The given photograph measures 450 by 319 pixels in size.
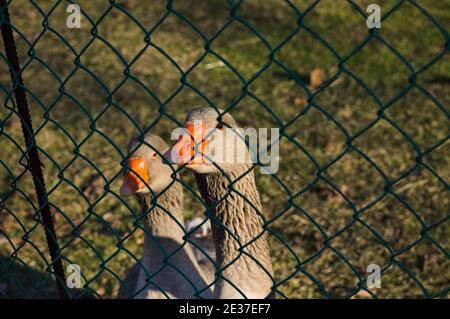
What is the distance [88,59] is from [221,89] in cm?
155

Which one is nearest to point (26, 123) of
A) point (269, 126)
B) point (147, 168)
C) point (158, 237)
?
point (147, 168)

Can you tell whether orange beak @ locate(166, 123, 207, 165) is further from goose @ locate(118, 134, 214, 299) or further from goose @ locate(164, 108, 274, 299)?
goose @ locate(118, 134, 214, 299)

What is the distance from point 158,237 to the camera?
3.51 metres

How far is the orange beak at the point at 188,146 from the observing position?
2548 mm

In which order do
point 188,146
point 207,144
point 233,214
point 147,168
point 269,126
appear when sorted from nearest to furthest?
point 188,146
point 207,144
point 233,214
point 147,168
point 269,126

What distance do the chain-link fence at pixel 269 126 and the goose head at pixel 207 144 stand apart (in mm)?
462

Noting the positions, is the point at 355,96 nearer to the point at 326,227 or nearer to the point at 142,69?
the point at 326,227

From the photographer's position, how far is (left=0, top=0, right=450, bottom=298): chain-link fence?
3.89 metres

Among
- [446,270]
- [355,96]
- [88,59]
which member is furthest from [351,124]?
[88,59]

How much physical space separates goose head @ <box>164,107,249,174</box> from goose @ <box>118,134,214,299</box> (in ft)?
1.88

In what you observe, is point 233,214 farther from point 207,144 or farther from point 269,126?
point 269,126

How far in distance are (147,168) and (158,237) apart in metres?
0.40

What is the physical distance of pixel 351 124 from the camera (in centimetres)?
524

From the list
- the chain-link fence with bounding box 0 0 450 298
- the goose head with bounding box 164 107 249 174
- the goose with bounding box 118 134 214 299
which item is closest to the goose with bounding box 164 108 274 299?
the goose head with bounding box 164 107 249 174
